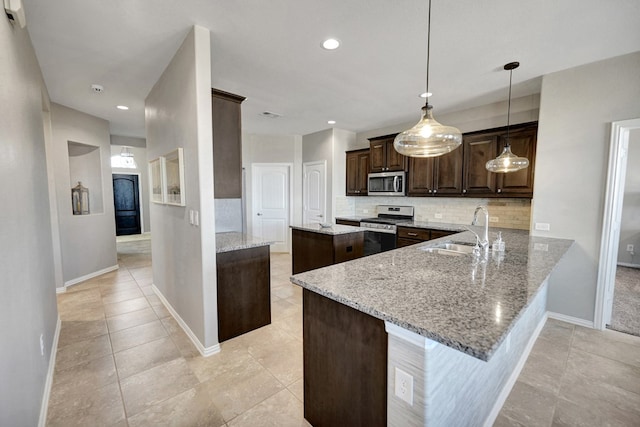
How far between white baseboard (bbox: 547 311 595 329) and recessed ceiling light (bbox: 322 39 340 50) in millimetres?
3492

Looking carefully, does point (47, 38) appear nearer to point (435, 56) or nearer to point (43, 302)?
point (43, 302)

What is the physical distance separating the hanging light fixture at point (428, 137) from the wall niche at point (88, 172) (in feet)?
16.0

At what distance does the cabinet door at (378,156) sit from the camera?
4.70 meters

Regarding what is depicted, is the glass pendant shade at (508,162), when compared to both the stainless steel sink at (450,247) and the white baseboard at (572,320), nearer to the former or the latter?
the stainless steel sink at (450,247)

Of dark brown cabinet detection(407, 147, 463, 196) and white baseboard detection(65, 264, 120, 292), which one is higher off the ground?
dark brown cabinet detection(407, 147, 463, 196)

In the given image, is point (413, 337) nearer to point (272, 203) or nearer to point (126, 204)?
point (272, 203)

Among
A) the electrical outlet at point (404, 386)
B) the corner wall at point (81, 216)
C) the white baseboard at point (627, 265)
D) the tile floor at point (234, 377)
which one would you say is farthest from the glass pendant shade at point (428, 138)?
the white baseboard at point (627, 265)

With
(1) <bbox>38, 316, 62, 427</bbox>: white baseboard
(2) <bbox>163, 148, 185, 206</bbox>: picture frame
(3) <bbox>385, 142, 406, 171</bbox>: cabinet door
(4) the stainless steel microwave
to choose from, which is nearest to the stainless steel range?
(4) the stainless steel microwave

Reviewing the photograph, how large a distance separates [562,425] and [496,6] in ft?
8.73

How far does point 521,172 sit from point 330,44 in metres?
2.77

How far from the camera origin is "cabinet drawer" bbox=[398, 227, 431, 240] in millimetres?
3926

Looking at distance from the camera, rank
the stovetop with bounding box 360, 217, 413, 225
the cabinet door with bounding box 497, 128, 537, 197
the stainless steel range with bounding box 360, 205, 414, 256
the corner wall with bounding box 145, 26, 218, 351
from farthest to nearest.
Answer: the stovetop with bounding box 360, 217, 413, 225 → the stainless steel range with bounding box 360, 205, 414, 256 → the cabinet door with bounding box 497, 128, 537, 197 → the corner wall with bounding box 145, 26, 218, 351

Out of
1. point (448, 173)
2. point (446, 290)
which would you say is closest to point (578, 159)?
point (448, 173)

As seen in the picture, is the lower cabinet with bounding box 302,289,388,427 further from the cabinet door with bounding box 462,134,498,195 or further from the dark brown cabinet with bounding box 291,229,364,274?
the cabinet door with bounding box 462,134,498,195
